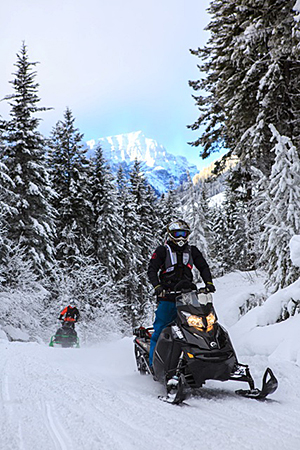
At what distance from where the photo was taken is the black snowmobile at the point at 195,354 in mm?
4016

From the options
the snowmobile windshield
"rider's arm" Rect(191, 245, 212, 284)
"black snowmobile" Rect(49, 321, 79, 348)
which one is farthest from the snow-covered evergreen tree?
"black snowmobile" Rect(49, 321, 79, 348)

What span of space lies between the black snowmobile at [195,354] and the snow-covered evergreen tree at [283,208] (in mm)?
4318

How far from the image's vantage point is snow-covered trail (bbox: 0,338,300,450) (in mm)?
2688

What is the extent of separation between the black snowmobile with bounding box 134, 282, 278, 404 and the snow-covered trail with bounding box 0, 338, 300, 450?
19 cm

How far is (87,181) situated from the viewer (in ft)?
89.0

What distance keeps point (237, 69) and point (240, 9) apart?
1791 mm

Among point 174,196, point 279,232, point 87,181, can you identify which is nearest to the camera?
point 279,232

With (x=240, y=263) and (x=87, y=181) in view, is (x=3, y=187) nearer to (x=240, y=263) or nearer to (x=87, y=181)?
(x=87, y=181)

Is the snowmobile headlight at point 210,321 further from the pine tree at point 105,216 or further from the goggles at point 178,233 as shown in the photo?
the pine tree at point 105,216

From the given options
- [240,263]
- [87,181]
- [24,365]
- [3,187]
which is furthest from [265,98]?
[240,263]

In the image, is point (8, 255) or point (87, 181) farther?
point (87, 181)

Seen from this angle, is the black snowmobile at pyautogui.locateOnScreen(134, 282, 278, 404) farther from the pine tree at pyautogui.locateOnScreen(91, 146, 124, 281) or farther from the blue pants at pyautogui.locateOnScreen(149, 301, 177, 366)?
the pine tree at pyautogui.locateOnScreen(91, 146, 124, 281)

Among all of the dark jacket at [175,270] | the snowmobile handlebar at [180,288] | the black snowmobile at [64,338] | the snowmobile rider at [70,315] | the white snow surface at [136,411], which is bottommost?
the black snowmobile at [64,338]

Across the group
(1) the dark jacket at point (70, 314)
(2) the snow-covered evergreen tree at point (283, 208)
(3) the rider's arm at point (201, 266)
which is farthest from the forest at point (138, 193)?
(1) the dark jacket at point (70, 314)
